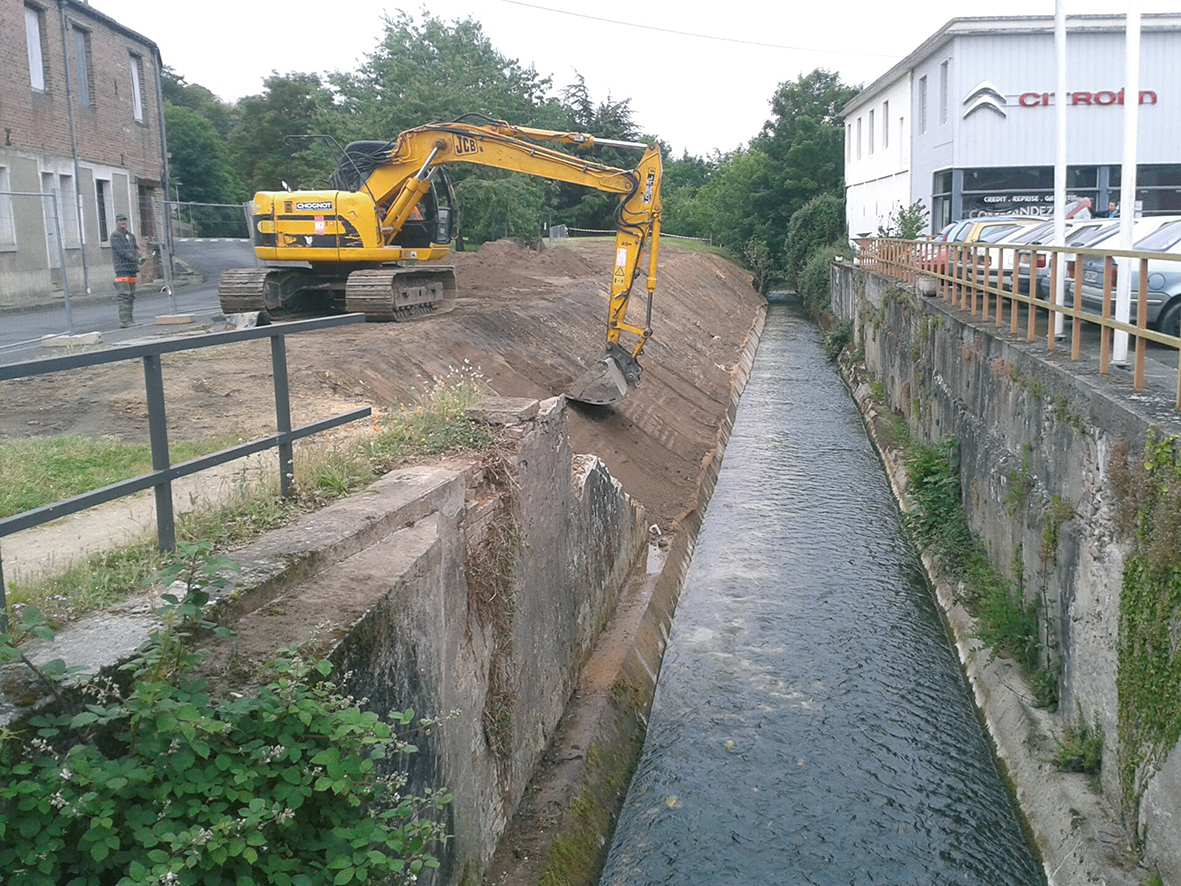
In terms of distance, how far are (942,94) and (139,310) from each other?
2307 centimetres

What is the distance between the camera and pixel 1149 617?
6.52 metres

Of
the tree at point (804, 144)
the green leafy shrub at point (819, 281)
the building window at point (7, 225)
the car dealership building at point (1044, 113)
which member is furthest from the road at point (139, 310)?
the tree at point (804, 144)

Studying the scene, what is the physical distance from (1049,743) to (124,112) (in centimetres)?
3151

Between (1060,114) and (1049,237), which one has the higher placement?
(1060,114)

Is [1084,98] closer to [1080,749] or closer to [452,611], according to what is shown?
[1080,749]

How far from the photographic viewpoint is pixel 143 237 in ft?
107

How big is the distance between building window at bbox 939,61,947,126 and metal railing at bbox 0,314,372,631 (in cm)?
2970

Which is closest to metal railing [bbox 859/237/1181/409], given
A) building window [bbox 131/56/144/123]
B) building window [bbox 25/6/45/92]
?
building window [bbox 25/6/45/92]

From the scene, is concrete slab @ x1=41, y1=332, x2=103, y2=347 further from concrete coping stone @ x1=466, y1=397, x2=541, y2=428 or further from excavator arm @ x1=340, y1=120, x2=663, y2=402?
concrete coping stone @ x1=466, y1=397, x2=541, y2=428

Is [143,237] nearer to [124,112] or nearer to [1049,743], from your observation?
[124,112]

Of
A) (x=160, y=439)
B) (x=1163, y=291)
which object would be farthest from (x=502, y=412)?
(x=1163, y=291)

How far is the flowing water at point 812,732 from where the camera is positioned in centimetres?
784

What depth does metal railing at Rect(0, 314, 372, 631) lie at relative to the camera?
408cm

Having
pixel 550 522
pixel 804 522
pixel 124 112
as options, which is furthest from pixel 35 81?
pixel 550 522
